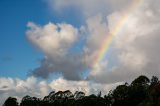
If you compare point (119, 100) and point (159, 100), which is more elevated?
point (119, 100)

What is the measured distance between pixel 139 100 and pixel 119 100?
1247 cm

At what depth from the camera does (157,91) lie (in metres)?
156

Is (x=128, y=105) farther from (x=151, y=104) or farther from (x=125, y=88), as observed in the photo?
(x=151, y=104)

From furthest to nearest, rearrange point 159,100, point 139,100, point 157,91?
point 139,100 < point 157,91 < point 159,100

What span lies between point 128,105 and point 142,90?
12.2 m

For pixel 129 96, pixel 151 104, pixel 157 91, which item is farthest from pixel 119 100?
pixel 151 104

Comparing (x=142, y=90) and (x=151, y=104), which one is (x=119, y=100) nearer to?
(x=142, y=90)

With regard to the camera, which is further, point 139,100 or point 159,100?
point 139,100

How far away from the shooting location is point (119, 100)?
199m

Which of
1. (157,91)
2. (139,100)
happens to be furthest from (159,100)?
(139,100)

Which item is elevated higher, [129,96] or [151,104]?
[129,96]

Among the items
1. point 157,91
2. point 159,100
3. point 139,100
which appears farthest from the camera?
point 139,100

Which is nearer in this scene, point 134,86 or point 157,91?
point 157,91

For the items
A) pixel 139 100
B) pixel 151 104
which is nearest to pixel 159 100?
pixel 151 104
